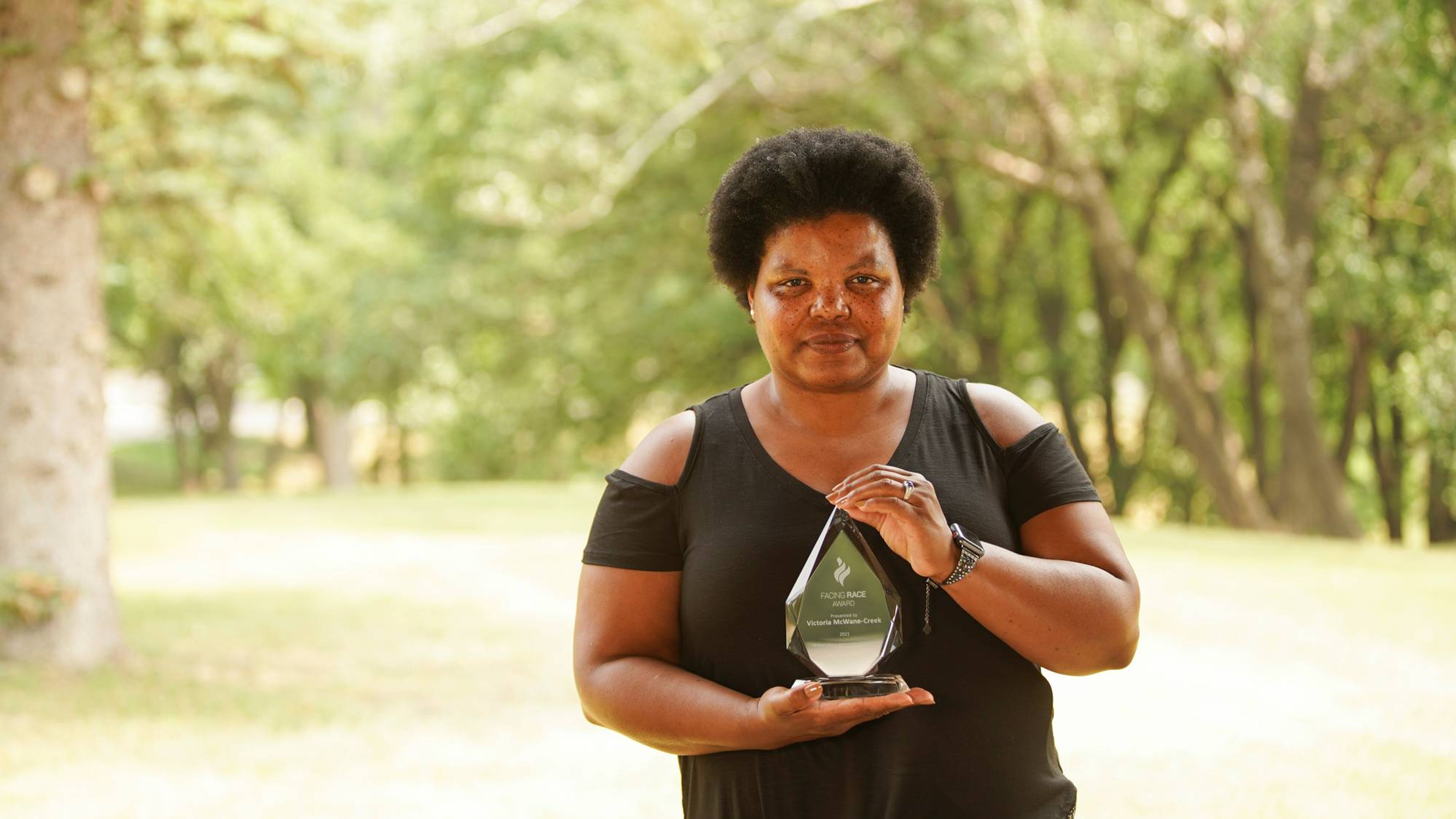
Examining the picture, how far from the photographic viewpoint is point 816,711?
7.14 ft

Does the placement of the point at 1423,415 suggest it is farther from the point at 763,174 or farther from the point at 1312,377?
the point at 763,174

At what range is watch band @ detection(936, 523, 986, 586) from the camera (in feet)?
7.15

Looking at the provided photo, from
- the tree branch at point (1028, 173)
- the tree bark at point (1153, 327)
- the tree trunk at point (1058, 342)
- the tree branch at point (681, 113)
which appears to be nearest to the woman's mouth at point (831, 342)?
the tree branch at point (681, 113)

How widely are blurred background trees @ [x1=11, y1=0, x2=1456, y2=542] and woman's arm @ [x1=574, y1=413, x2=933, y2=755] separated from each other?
723 centimetres

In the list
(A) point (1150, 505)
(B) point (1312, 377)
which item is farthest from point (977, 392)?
(A) point (1150, 505)

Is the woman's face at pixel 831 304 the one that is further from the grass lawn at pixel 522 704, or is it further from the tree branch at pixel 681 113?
the tree branch at pixel 681 113

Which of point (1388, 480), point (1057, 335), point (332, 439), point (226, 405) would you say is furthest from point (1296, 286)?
point (226, 405)

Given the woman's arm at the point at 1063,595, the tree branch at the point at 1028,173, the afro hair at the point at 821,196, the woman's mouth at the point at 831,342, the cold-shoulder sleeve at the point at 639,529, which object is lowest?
Answer: the woman's arm at the point at 1063,595

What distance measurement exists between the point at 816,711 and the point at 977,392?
670mm

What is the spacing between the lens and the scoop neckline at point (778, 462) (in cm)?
238

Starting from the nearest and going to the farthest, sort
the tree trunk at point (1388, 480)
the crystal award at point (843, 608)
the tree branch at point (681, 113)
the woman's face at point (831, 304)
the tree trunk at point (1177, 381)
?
the crystal award at point (843, 608) < the woman's face at point (831, 304) < the tree branch at point (681, 113) < the tree trunk at point (1177, 381) < the tree trunk at point (1388, 480)

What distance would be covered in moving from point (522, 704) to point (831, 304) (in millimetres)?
6411

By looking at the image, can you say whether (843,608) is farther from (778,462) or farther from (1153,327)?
(1153,327)

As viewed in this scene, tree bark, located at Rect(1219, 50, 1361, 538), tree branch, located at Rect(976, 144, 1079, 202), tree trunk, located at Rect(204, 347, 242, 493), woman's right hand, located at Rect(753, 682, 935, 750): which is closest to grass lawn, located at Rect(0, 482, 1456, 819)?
tree bark, located at Rect(1219, 50, 1361, 538)
